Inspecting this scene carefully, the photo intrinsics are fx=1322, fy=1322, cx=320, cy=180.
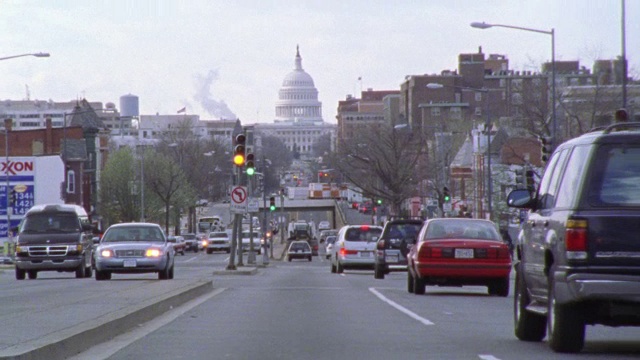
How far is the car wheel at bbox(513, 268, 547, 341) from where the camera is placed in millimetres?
14334

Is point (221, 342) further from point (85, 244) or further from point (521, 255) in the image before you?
point (85, 244)

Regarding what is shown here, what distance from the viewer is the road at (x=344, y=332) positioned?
13273 mm

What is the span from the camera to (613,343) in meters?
14.3

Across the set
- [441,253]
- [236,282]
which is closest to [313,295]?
[441,253]

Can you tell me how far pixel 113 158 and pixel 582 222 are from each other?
100059 millimetres

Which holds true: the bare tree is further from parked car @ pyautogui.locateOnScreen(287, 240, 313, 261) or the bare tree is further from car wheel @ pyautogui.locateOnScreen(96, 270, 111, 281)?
car wheel @ pyautogui.locateOnScreen(96, 270, 111, 281)

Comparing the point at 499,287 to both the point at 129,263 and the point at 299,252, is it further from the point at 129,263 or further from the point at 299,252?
the point at 299,252

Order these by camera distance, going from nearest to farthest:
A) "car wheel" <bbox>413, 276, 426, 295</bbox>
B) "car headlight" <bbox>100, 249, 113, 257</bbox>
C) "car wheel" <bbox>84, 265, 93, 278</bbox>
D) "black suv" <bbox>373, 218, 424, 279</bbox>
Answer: "car wheel" <bbox>413, 276, 426, 295</bbox> < "car headlight" <bbox>100, 249, 113, 257</bbox> < "black suv" <bbox>373, 218, 424, 279</bbox> < "car wheel" <bbox>84, 265, 93, 278</bbox>

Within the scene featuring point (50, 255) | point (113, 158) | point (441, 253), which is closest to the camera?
point (441, 253)

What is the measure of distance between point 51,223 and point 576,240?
27795 mm

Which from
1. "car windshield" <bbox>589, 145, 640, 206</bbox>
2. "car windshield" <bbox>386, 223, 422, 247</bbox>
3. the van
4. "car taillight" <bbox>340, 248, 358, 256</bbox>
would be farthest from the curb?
"car taillight" <bbox>340, 248, 358, 256</bbox>

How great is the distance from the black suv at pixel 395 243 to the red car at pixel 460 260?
9835 mm

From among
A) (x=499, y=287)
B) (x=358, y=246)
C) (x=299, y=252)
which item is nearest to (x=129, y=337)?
(x=499, y=287)

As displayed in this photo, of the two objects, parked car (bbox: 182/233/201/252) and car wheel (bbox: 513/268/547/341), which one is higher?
car wheel (bbox: 513/268/547/341)
